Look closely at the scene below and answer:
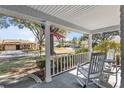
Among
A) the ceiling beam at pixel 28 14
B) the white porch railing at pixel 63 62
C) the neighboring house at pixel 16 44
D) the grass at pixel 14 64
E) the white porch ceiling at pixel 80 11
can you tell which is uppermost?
the white porch ceiling at pixel 80 11

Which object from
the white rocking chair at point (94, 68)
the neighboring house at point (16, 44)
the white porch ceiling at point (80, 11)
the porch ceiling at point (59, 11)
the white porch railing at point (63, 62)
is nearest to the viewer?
the porch ceiling at point (59, 11)

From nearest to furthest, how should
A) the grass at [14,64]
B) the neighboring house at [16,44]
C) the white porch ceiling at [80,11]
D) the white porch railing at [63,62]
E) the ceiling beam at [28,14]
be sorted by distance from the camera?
the ceiling beam at [28,14] < the white porch ceiling at [80,11] < the white porch railing at [63,62] < the grass at [14,64] < the neighboring house at [16,44]

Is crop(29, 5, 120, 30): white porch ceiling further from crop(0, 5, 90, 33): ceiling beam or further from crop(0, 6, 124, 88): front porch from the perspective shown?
crop(0, 5, 90, 33): ceiling beam

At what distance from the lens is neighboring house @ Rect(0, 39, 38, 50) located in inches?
687

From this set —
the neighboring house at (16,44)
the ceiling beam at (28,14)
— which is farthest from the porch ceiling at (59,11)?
the neighboring house at (16,44)

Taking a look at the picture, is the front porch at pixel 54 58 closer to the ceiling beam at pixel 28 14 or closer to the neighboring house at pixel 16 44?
the ceiling beam at pixel 28 14

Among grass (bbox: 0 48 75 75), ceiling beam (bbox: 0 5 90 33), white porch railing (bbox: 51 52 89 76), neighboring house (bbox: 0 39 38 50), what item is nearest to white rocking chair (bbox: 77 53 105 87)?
white porch railing (bbox: 51 52 89 76)

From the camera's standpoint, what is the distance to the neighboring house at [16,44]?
1746 cm

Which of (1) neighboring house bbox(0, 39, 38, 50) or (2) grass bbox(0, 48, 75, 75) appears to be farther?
(1) neighboring house bbox(0, 39, 38, 50)

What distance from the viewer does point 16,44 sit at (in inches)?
723

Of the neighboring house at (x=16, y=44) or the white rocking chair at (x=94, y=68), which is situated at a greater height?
the neighboring house at (x=16, y=44)
